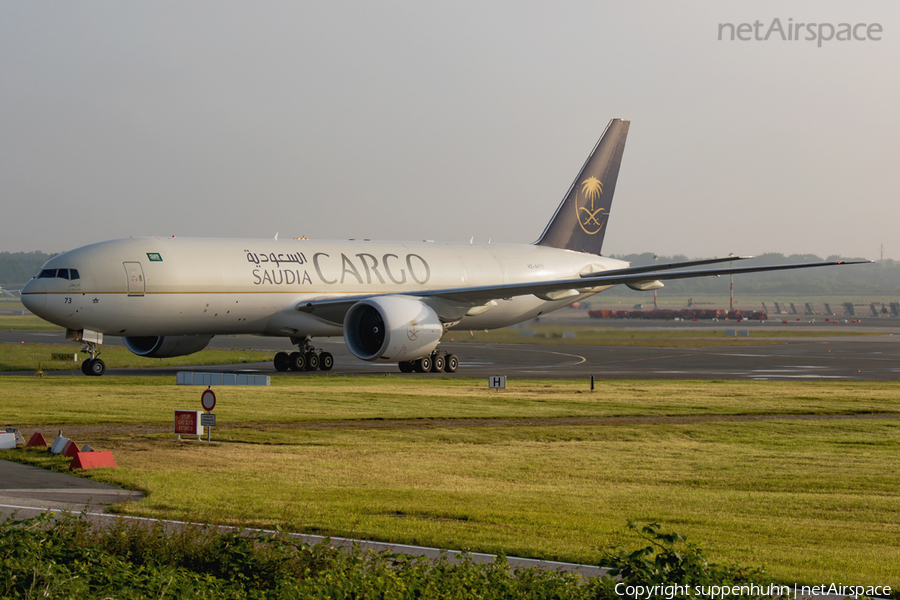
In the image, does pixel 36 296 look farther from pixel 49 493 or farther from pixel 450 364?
pixel 49 493

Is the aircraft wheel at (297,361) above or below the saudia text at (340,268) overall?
below

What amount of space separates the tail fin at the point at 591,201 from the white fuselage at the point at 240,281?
12.5 feet

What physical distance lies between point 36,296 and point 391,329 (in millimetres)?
11725

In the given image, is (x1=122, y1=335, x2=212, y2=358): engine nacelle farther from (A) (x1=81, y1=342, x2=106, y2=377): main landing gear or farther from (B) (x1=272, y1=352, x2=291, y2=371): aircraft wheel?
(A) (x1=81, y1=342, x2=106, y2=377): main landing gear

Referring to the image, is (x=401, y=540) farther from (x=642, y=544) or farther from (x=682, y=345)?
(x=682, y=345)

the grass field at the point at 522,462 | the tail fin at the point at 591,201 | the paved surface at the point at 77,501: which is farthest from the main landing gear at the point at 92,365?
the tail fin at the point at 591,201

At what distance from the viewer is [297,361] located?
39.2 meters

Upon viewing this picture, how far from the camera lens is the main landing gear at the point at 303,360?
3916 cm

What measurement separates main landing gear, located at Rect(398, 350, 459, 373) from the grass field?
5897 millimetres

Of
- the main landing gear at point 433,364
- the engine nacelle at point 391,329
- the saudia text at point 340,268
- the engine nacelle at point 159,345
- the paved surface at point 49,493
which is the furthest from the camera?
the main landing gear at point 433,364

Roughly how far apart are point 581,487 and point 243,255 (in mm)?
22843

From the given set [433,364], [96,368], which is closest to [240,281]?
[96,368]

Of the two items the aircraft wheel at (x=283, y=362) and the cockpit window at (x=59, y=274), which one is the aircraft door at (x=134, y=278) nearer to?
the cockpit window at (x=59, y=274)

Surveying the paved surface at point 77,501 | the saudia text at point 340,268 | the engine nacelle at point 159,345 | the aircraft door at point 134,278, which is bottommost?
the paved surface at point 77,501
